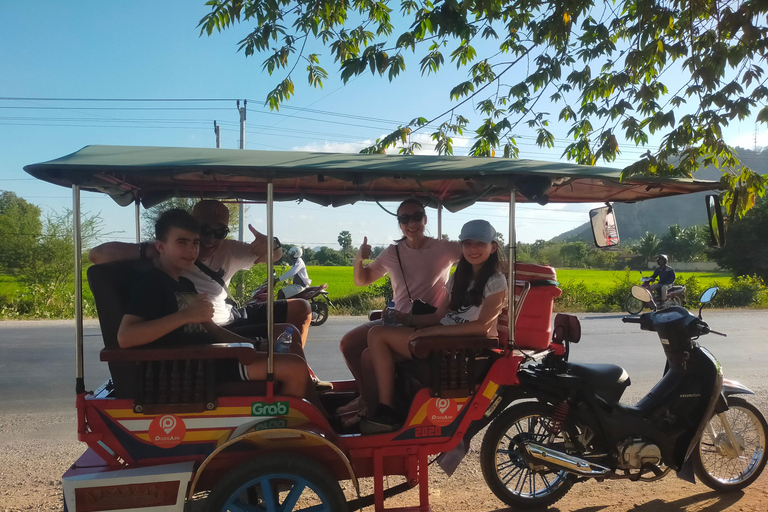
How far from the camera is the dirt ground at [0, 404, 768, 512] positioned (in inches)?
131

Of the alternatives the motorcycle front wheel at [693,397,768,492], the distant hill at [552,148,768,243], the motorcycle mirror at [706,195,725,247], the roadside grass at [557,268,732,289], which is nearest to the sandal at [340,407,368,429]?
the motorcycle front wheel at [693,397,768,492]

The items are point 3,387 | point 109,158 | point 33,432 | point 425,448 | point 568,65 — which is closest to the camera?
point 109,158

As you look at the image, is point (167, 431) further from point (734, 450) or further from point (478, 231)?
point (734, 450)

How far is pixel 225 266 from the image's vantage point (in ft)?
12.6

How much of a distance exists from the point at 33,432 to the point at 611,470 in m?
4.67

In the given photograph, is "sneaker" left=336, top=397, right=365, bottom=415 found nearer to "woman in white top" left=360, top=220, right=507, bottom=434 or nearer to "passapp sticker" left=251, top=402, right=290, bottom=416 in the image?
"woman in white top" left=360, top=220, right=507, bottom=434

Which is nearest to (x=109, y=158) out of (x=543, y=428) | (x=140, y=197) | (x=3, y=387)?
(x=140, y=197)

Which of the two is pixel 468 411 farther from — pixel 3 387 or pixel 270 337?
pixel 3 387

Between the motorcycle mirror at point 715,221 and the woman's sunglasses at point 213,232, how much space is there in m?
3.10

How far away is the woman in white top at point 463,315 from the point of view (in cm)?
297

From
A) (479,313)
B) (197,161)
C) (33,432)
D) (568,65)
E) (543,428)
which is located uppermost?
(568,65)

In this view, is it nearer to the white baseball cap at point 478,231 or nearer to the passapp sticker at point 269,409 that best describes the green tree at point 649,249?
the white baseball cap at point 478,231

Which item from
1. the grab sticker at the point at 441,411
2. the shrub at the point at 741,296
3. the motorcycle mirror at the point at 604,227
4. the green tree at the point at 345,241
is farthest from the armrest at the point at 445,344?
the shrub at the point at 741,296

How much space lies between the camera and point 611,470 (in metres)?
3.18
